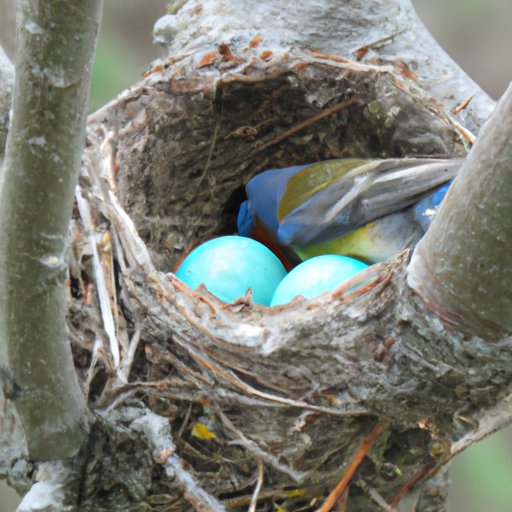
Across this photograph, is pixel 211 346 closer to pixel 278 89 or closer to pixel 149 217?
pixel 149 217

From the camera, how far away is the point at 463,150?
302 cm

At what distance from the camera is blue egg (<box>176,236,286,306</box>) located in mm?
2857

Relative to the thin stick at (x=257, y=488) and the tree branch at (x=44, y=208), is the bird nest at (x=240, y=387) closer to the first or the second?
the thin stick at (x=257, y=488)

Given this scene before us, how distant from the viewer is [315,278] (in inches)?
106

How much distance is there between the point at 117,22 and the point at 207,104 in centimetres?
153

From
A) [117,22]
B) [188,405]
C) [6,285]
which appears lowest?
[188,405]

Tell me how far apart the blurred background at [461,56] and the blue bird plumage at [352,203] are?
99 cm

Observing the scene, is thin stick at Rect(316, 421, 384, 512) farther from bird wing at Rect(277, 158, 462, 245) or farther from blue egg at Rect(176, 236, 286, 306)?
bird wing at Rect(277, 158, 462, 245)

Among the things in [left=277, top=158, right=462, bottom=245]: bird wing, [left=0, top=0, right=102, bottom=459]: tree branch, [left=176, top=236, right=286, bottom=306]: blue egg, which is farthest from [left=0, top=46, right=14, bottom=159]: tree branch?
[left=277, top=158, right=462, bottom=245]: bird wing

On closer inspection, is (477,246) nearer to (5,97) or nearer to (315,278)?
(315,278)

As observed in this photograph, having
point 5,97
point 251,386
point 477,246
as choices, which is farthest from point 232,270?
point 477,246

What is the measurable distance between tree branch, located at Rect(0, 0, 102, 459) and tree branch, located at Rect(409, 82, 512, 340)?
745 millimetres

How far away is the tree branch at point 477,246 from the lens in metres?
1.72

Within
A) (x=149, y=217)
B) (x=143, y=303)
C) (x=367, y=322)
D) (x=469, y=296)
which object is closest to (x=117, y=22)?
(x=149, y=217)
